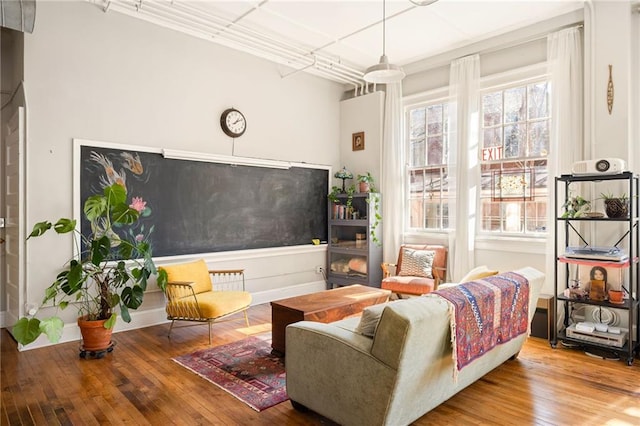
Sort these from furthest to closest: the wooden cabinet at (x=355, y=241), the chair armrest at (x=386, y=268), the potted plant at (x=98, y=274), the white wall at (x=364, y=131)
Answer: the white wall at (x=364, y=131) < the wooden cabinet at (x=355, y=241) < the chair armrest at (x=386, y=268) < the potted plant at (x=98, y=274)

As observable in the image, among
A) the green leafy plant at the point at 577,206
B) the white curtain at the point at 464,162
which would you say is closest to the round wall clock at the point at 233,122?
the white curtain at the point at 464,162

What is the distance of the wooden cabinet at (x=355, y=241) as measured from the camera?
236 inches

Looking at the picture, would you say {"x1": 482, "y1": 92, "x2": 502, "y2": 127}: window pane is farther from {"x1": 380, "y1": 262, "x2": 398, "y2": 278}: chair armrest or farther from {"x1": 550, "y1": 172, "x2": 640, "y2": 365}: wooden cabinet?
{"x1": 380, "y1": 262, "x2": 398, "y2": 278}: chair armrest

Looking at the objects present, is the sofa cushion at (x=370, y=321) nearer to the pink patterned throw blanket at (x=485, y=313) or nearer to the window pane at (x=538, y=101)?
the pink patterned throw blanket at (x=485, y=313)

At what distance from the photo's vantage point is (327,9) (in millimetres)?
4418

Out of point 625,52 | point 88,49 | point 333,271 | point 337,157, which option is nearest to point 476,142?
point 625,52

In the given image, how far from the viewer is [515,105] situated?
199 inches

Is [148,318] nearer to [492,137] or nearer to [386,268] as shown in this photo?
[386,268]

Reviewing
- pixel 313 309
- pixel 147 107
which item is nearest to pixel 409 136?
pixel 313 309

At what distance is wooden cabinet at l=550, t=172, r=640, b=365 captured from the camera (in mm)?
3725

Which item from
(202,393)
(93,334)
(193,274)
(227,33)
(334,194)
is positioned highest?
(227,33)

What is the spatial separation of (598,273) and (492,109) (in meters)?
2.38

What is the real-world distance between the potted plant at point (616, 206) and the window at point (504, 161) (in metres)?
0.93

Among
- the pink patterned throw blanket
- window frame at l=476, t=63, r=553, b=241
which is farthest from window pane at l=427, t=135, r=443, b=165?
the pink patterned throw blanket
